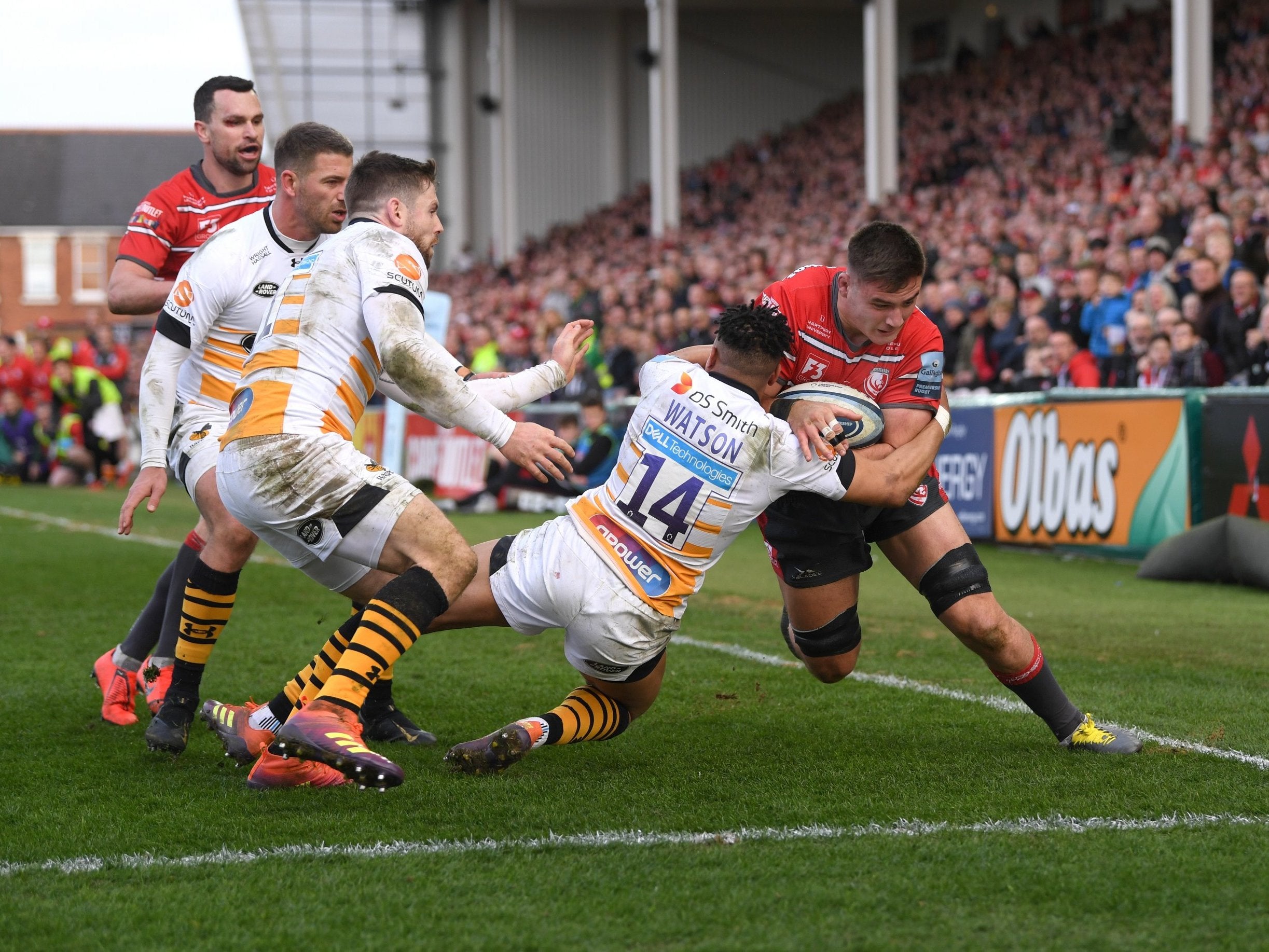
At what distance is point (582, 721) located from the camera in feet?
15.7

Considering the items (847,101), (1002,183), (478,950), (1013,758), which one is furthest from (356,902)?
(847,101)

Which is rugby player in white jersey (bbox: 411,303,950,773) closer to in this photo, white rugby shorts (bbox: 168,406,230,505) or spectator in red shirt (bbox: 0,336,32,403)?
white rugby shorts (bbox: 168,406,230,505)

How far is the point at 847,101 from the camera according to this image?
108ft

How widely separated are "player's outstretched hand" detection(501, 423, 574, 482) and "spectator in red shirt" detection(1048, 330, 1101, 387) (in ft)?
31.5

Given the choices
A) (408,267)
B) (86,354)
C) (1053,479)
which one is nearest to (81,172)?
(86,354)

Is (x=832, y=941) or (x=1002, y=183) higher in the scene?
(x=1002, y=183)

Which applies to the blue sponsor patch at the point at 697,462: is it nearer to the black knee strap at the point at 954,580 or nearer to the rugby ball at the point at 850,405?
the rugby ball at the point at 850,405

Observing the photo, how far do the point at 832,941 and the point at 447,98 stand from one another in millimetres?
38733

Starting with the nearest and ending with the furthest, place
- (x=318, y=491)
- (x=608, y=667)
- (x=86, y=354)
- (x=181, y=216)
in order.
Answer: (x=318, y=491) < (x=608, y=667) < (x=181, y=216) < (x=86, y=354)

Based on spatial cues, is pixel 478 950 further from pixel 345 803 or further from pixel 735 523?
pixel 735 523

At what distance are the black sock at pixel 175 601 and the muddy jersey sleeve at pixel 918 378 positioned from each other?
9.39ft

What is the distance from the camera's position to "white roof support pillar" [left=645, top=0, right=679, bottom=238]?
27.1 m

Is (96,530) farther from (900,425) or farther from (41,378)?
(41,378)

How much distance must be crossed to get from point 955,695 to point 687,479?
7.34ft
